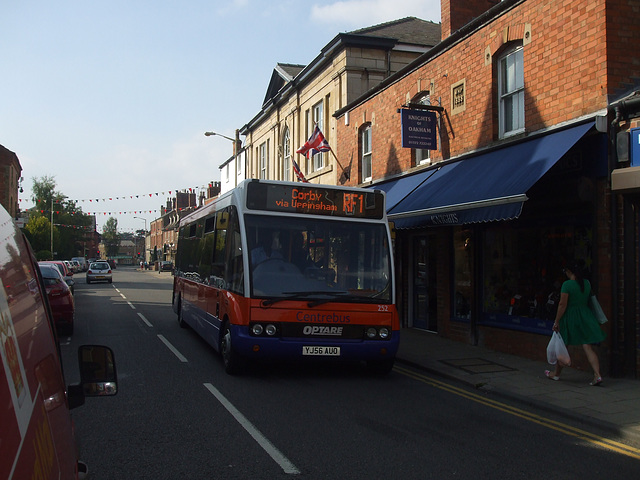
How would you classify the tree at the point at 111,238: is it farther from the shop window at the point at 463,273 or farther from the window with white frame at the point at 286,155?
the shop window at the point at 463,273

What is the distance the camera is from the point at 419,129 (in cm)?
1353

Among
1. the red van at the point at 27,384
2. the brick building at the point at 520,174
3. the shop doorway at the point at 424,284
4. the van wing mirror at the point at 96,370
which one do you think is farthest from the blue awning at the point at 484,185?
the red van at the point at 27,384

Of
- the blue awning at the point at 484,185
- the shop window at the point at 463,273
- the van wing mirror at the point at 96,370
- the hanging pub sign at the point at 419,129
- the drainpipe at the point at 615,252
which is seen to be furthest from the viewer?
the hanging pub sign at the point at 419,129

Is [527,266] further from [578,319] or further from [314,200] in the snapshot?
[314,200]

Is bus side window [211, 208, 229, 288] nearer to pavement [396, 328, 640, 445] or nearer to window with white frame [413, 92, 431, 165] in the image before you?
→ pavement [396, 328, 640, 445]

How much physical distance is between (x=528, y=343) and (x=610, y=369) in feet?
6.17

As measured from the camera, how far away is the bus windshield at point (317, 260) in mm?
8281

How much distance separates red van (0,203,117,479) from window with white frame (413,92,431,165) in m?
13.0

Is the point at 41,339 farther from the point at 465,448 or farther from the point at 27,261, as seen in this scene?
the point at 465,448

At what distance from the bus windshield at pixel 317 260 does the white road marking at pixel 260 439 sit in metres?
1.72

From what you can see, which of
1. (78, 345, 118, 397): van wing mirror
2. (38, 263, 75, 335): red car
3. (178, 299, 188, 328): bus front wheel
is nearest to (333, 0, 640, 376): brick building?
(178, 299, 188, 328): bus front wheel

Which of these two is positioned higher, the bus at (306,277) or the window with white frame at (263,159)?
the window with white frame at (263,159)

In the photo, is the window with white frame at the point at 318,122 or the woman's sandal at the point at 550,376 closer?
the woman's sandal at the point at 550,376

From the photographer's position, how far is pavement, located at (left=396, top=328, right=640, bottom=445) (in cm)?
658
